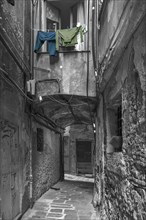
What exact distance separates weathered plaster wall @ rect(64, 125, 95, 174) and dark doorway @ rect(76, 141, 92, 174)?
11.3 inches

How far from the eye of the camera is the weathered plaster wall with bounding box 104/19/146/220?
2932 millimetres

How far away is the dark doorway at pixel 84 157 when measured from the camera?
1817 cm

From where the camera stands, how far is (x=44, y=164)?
9805 mm

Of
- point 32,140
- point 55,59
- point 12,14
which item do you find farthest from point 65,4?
point 32,140

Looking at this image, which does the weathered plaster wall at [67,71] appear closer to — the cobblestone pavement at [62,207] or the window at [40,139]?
the window at [40,139]

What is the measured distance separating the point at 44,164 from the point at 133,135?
7000 millimetres

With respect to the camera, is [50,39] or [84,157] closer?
[50,39]

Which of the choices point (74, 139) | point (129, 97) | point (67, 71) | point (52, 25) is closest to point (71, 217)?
point (67, 71)

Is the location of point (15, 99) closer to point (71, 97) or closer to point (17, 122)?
point (17, 122)

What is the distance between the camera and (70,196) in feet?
31.1

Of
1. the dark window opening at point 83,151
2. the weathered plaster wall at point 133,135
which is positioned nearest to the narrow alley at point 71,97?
the weathered plaster wall at point 133,135

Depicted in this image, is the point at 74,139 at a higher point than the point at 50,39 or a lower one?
lower

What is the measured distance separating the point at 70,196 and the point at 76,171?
8.81 m

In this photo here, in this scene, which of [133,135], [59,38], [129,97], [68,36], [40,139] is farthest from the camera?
[40,139]
